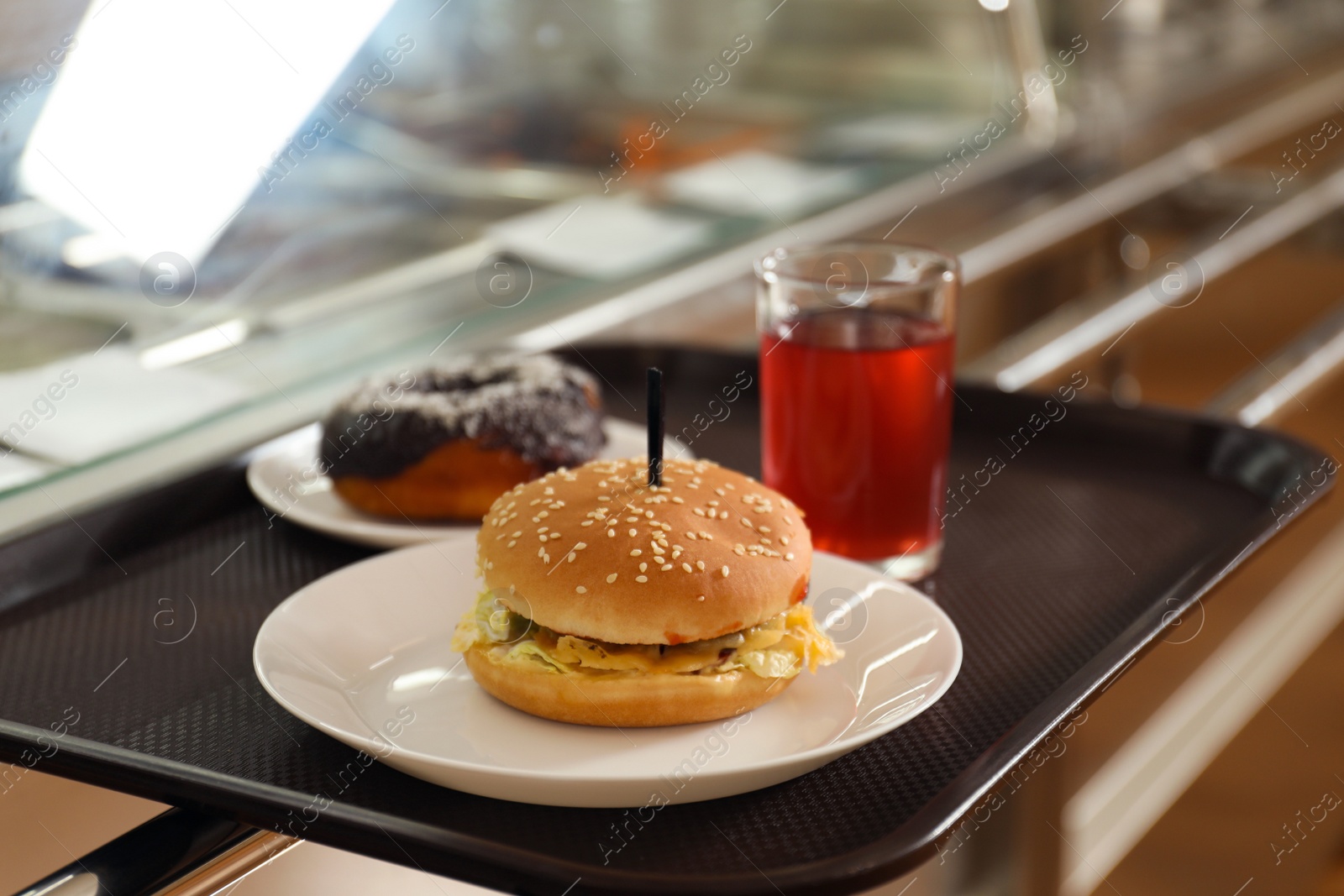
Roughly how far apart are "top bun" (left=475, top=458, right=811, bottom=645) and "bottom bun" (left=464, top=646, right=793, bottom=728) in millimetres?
21

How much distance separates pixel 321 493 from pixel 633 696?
381 mm

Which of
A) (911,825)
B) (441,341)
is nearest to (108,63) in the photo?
(441,341)

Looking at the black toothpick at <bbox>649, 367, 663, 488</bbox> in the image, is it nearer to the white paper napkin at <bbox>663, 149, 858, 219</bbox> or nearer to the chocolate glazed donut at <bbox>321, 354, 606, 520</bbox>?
the chocolate glazed donut at <bbox>321, 354, 606, 520</bbox>

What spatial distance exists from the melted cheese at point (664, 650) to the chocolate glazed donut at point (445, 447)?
0.67ft

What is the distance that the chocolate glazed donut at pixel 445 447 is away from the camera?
0.88 meters

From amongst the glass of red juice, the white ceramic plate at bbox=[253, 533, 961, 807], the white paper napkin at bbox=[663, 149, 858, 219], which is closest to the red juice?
the glass of red juice

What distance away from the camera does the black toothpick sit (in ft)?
2.27

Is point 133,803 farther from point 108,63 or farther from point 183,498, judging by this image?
point 108,63

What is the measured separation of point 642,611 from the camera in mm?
642

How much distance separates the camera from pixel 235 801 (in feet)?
1.86

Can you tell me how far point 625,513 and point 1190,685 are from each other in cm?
123

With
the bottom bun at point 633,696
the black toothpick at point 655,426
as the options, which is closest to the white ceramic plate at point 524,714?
the bottom bun at point 633,696

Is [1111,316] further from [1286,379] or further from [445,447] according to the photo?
[445,447]

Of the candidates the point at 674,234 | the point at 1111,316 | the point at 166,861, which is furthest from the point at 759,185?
the point at 166,861
